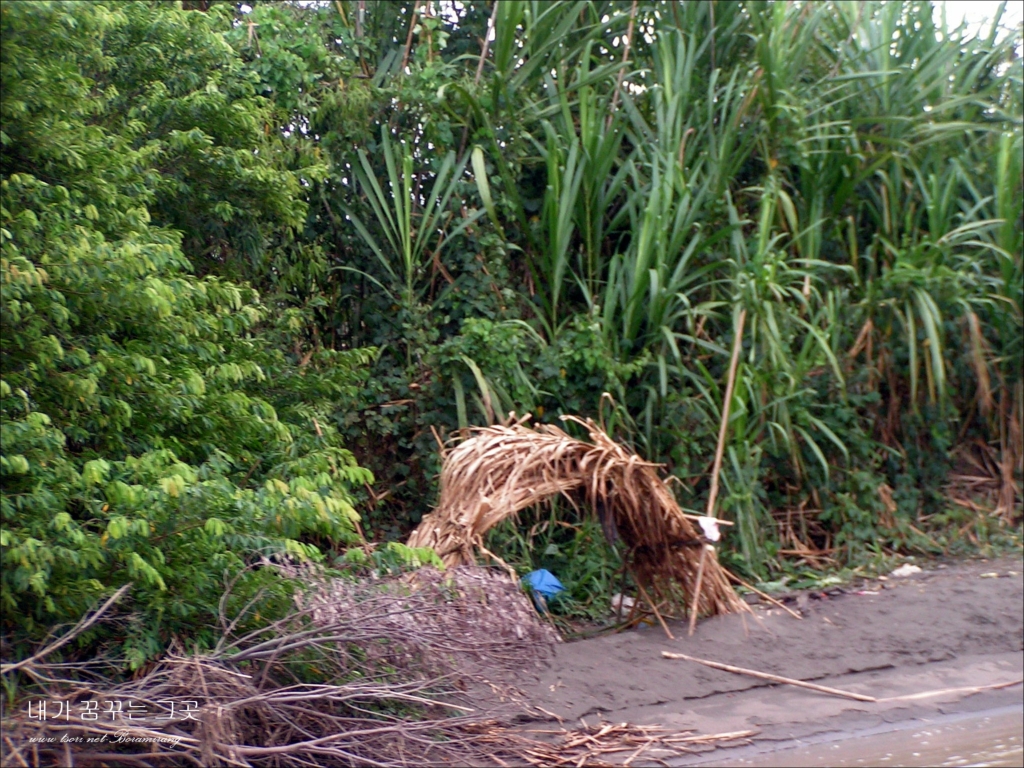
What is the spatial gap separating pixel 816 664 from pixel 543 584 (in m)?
1.43

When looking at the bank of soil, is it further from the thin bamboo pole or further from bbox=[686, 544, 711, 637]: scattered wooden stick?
the thin bamboo pole

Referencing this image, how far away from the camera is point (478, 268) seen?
19.9ft

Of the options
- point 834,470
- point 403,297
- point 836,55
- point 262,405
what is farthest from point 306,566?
point 836,55

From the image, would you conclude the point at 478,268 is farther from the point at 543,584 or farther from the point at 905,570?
the point at 905,570

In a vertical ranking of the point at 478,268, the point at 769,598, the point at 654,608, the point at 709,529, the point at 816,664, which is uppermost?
the point at 478,268

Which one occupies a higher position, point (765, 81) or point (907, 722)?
point (765, 81)

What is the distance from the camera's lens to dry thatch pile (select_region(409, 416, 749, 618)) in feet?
14.8

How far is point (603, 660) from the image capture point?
4785mm

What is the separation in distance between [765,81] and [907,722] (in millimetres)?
4078

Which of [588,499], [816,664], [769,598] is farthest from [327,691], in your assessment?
[769,598]

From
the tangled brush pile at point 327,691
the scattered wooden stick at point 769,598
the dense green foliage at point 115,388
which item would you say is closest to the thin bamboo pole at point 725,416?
the scattered wooden stick at point 769,598

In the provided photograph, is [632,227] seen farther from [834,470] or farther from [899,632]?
[899,632]

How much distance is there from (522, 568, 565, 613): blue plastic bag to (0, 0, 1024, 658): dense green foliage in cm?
19

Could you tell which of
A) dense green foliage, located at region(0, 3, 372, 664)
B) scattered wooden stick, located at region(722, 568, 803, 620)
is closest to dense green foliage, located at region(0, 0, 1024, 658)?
dense green foliage, located at region(0, 3, 372, 664)
